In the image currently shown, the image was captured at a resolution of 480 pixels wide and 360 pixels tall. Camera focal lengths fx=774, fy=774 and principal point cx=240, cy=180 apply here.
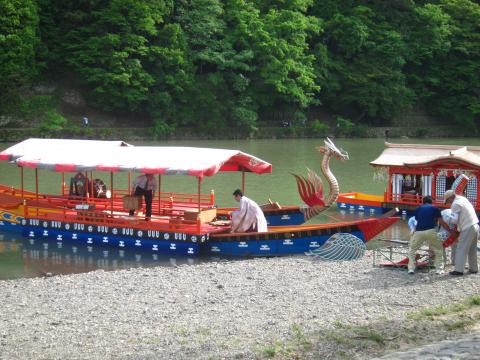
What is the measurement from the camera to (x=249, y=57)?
208 feet

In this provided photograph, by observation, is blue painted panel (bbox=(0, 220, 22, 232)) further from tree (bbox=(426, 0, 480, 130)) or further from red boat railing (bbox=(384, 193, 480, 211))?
tree (bbox=(426, 0, 480, 130))

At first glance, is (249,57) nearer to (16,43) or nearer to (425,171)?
(16,43)

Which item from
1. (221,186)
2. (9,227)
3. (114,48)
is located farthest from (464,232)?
(114,48)

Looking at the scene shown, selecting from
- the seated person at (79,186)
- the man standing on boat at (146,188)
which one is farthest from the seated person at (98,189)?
the man standing on boat at (146,188)

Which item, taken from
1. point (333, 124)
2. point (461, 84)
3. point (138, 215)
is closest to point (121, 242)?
point (138, 215)

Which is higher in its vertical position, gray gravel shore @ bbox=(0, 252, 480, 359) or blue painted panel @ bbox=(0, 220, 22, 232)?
gray gravel shore @ bbox=(0, 252, 480, 359)

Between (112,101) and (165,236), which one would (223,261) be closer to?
(165,236)

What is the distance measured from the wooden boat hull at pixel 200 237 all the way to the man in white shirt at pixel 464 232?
2.72 m

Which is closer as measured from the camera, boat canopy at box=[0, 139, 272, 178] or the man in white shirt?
the man in white shirt

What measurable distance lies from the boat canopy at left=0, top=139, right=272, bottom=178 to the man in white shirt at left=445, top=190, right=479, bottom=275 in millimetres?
7113

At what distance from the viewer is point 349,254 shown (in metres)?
18.2

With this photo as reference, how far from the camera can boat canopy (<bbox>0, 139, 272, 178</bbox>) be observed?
20.7 meters

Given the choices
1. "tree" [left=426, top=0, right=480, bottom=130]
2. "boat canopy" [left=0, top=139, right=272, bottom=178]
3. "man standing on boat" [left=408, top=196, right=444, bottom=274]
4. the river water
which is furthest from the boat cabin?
"tree" [left=426, top=0, right=480, bottom=130]

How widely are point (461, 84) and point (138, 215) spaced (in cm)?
5561
